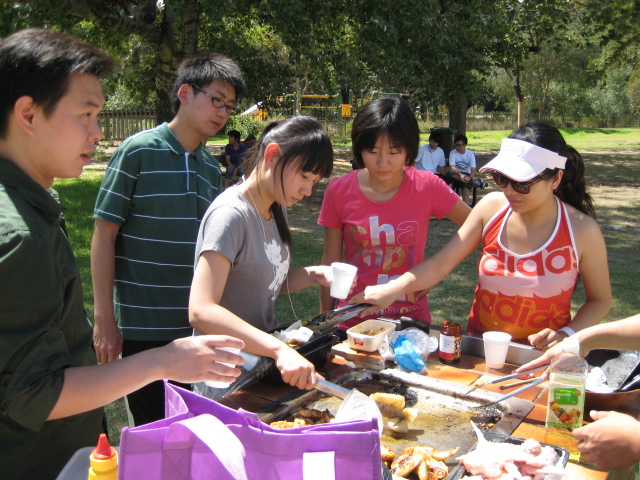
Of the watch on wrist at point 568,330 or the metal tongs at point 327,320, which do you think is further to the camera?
the watch on wrist at point 568,330

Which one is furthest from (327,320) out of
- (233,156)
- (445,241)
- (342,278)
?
(233,156)

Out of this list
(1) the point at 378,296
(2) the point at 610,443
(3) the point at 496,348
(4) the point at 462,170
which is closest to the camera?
(2) the point at 610,443

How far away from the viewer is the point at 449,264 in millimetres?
2488

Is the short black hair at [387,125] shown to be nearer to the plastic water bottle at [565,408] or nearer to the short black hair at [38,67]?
the plastic water bottle at [565,408]

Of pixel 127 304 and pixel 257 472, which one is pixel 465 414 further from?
pixel 127 304

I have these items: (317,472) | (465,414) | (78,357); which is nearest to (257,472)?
(317,472)

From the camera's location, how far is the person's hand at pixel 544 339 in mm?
2092

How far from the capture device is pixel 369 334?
7.26 ft

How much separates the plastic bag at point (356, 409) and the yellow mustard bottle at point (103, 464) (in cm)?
54

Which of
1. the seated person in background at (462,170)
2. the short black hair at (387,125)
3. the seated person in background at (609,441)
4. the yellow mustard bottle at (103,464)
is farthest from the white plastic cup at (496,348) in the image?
the seated person in background at (462,170)

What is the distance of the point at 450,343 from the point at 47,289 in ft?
4.67

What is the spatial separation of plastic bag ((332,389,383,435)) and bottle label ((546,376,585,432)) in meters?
0.51

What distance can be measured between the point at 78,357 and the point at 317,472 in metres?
0.60

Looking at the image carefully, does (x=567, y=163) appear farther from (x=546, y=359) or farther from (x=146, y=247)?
(x=146, y=247)
